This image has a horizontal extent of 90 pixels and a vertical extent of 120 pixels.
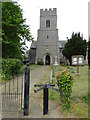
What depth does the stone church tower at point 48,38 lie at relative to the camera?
3416 cm

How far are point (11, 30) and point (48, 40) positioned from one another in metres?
22.9

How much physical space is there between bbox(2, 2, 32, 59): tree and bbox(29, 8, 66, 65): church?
21.1m

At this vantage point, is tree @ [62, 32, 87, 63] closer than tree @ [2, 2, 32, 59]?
No

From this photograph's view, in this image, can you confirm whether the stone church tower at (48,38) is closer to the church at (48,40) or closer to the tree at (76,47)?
the church at (48,40)

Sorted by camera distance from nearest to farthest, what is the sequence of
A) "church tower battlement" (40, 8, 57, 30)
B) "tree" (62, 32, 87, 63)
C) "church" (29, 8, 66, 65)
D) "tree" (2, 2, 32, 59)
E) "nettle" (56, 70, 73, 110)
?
"nettle" (56, 70, 73, 110) < "tree" (2, 2, 32, 59) < "tree" (62, 32, 87, 63) < "church" (29, 8, 66, 65) < "church tower battlement" (40, 8, 57, 30)

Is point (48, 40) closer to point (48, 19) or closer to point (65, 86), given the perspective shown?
point (48, 19)

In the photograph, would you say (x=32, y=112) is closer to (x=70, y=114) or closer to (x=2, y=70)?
(x=70, y=114)

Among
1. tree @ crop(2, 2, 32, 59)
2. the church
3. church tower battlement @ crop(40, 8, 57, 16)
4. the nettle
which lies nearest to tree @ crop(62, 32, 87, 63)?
the church

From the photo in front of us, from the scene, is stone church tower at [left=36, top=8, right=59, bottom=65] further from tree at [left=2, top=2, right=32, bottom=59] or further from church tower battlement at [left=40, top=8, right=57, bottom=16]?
tree at [left=2, top=2, right=32, bottom=59]

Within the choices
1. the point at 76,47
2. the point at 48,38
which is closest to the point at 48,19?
the point at 48,38

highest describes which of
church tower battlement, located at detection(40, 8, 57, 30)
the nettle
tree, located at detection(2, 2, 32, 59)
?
church tower battlement, located at detection(40, 8, 57, 30)

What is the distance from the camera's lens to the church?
112 feet

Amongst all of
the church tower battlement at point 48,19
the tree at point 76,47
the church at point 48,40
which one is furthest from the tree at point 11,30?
the church tower battlement at point 48,19

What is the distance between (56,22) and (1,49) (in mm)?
25939
